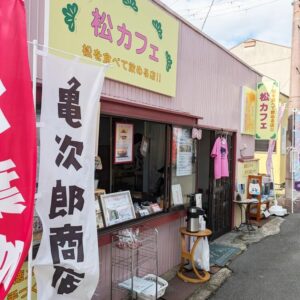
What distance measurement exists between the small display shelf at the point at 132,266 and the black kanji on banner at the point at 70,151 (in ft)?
6.48

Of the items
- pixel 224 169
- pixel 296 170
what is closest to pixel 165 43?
pixel 224 169

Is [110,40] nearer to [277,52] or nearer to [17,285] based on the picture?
[17,285]

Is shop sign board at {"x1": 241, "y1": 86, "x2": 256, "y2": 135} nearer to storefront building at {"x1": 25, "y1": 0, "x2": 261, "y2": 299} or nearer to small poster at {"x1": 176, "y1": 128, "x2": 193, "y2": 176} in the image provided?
storefront building at {"x1": 25, "y1": 0, "x2": 261, "y2": 299}

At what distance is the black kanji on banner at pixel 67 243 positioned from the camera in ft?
9.43

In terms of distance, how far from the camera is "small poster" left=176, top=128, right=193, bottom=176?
6.20m

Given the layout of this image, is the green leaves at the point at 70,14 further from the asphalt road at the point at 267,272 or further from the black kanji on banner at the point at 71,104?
the asphalt road at the point at 267,272

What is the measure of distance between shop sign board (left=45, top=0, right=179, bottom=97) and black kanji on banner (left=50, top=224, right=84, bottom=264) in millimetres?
1935

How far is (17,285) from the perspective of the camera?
349 cm

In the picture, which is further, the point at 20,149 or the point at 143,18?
the point at 143,18

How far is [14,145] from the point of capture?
227cm

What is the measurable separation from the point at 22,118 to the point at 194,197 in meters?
4.55

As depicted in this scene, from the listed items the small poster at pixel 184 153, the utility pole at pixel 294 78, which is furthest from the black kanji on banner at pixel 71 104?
the utility pole at pixel 294 78

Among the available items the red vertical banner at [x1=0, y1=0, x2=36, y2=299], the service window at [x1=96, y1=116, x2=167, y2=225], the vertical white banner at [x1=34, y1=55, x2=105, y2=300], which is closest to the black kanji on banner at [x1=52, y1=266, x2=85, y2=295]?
the vertical white banner at [x1=34, y1=55, x2=105, y2=300]

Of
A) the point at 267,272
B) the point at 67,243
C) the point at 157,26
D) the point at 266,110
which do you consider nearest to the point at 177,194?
the point at 267,272
